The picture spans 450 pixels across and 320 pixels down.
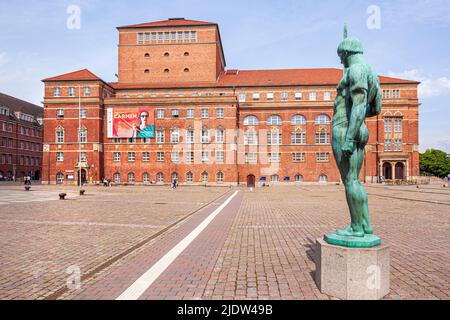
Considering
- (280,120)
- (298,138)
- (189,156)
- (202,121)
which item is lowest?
(189,156)

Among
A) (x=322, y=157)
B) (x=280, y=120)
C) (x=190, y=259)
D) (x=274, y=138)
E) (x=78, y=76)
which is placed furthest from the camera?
(x=280, y=120)

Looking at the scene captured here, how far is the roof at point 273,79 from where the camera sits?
5669 centimetres

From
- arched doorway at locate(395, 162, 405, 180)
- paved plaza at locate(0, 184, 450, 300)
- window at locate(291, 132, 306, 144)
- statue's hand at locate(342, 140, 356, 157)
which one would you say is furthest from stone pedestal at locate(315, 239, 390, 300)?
arched doorway at locate(395, 162, 405, 180)

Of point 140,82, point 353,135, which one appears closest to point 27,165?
point 140,82

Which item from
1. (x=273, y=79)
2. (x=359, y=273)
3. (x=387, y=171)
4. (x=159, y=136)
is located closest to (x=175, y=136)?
(x=159, y=136)

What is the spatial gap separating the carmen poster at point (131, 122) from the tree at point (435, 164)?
77624 mm

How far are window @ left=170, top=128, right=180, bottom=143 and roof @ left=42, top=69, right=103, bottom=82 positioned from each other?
46.6ft

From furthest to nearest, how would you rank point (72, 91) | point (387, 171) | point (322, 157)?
1. point (387, 171)
2. point (322, 157)
3. point (72, 91)

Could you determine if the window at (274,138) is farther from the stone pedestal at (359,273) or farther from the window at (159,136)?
the stone pedestal at (359,273)

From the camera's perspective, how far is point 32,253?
7262 mm

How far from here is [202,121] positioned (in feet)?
Result: 173

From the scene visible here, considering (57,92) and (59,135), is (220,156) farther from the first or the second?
(57,92)

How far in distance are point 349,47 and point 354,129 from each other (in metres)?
1.35
